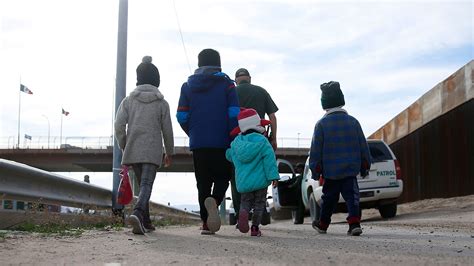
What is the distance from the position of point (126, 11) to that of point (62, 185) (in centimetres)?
448

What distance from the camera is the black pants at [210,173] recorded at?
7.17m

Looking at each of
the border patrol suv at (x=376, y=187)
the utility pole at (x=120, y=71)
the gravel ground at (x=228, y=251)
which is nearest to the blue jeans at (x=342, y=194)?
the gravel ground at (x=228, y=251)

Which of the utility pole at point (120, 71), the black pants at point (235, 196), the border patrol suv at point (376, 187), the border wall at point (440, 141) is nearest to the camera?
the black pants at point (235, 196)

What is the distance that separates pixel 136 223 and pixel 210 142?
1165mm

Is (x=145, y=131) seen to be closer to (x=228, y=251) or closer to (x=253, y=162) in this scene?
(x=253, y=162)

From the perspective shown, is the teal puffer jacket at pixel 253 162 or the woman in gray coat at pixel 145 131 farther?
the woman in gray coat at pixel 145 131

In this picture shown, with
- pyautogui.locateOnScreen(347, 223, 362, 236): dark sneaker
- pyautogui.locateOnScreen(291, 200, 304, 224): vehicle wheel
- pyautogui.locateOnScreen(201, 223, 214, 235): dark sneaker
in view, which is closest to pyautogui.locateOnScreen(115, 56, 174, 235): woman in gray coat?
pyautogui.locateOnScreen(201, 223, 214, 235): dark sneaker

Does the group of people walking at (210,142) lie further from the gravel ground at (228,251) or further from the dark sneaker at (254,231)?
the gravel ground at (228,251)

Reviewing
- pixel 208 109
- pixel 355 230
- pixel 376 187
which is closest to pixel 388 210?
pixel 376 187

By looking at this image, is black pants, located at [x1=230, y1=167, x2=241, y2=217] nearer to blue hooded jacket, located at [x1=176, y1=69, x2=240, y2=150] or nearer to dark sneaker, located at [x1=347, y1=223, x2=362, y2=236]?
blue hooded jacket, located at [x1=176, y1=69, x2=240, y2=150]

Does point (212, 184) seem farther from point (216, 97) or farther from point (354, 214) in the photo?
point (354, 214)

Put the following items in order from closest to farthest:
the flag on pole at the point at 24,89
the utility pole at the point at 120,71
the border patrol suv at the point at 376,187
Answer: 1. the utility pole at the point at 120,71
2. the border patrol suv at the point at 376,187
3. the flag on pole at the point at 24,89

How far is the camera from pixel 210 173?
7.19 metres

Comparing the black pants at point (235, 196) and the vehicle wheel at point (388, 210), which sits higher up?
the black pants at point (235, 196)
